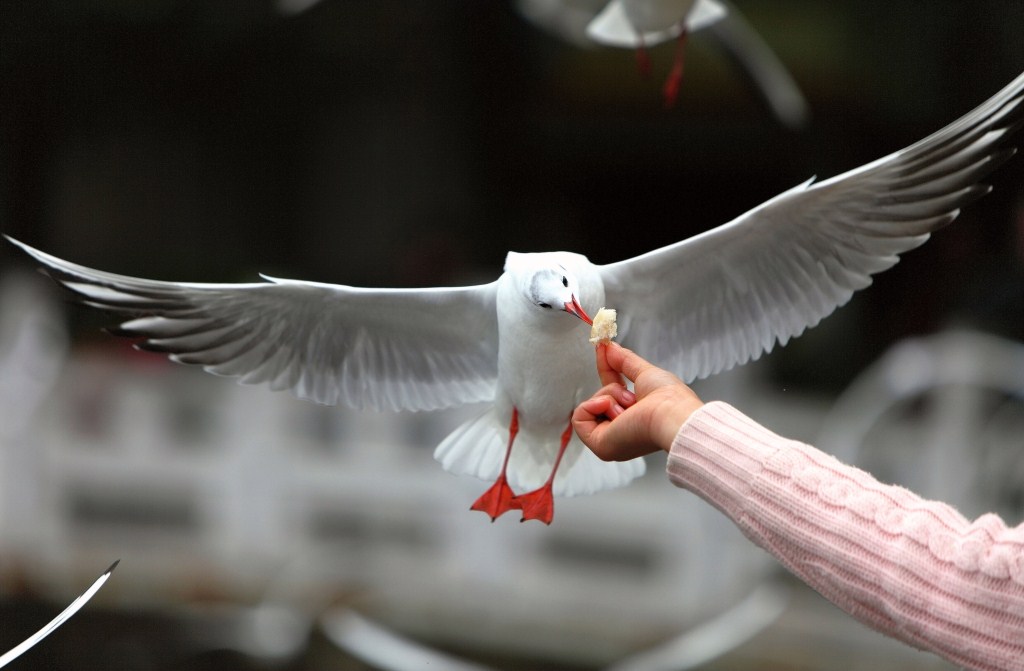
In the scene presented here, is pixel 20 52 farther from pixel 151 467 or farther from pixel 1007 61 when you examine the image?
pixel 1007 61

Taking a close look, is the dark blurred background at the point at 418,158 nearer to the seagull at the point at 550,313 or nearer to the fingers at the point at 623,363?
the seagull at the point at 550,313

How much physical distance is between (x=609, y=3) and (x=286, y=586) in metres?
1.10

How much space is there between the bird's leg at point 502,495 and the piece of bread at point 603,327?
12 cm

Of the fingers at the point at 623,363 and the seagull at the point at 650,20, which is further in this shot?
the seagull at the point at 650,20

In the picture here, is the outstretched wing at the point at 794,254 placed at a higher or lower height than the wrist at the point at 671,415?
higher

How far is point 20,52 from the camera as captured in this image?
1.23m

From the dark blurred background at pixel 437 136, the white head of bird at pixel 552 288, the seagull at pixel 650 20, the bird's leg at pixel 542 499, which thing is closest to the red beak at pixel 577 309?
the white head of bird at pixel 552 288

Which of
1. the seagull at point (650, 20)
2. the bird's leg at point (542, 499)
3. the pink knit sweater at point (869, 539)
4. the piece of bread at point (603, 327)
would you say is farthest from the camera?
the seagull at point (650, 20)

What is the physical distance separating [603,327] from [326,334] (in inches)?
8.4

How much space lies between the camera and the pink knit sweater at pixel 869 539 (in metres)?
0.52

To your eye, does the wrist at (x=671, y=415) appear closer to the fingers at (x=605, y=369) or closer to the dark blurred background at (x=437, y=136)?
the fingers at (x=605, y=369)

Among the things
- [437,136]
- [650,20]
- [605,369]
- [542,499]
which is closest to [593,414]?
[605,369]

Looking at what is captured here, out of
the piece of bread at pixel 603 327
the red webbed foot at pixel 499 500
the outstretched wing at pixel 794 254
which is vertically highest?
the outstretched wing at pixel 794 254

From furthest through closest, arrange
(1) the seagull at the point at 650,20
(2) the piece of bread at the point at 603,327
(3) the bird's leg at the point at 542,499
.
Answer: (1) the seagull at the point at 650,20, (3) the bird's leg at the point at 542,499, (2) the piece of bread at the point at 603,327
